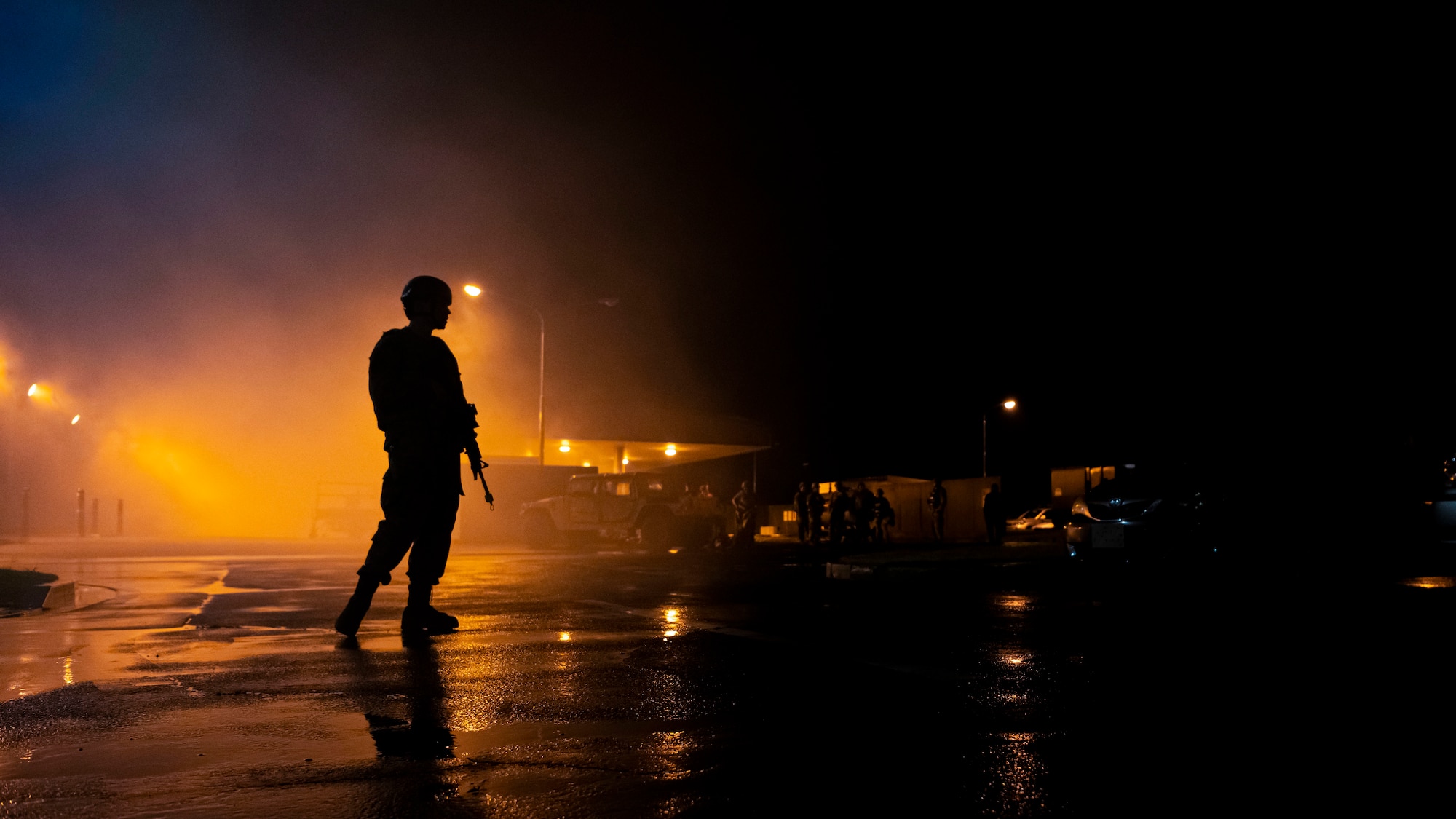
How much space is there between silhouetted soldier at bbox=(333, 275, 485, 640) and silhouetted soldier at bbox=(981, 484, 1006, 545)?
2190 centimetres

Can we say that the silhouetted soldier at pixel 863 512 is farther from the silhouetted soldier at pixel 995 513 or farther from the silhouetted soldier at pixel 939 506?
the silhouetted soldier at pixel 939 506

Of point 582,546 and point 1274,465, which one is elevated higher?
point 1274,465

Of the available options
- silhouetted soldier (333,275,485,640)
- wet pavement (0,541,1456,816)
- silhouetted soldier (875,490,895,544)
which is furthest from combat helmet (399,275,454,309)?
silhouetted soldier (875,490,895,544)

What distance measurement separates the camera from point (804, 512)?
3014cm

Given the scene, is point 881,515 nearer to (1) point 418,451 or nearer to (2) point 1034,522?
(2) point 1034,522

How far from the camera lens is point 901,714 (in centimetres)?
373

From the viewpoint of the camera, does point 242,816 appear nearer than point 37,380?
Yes

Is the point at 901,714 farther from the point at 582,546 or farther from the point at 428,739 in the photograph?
the point at 582,546

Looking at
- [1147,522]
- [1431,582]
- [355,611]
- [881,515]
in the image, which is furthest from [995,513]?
[355,611]

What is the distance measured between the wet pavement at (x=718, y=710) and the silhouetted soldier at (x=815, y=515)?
20.5 meters

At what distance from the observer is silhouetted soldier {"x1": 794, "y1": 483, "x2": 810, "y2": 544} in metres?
29.9

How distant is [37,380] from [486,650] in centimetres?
4712

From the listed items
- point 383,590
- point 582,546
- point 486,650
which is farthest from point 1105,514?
point 582,546

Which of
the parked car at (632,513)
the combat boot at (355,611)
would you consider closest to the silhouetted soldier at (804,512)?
the parked car at (632,513)
